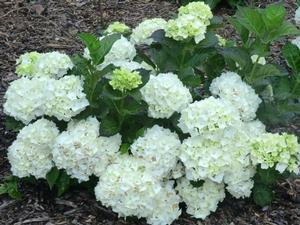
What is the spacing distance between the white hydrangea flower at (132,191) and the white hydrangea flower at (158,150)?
→ 37 mm

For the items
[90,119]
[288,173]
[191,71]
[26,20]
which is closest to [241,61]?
[191,71]

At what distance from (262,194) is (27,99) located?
4.02 feet

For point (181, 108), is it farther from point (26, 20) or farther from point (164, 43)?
point (26, 20)

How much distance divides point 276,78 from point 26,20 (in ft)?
8.78

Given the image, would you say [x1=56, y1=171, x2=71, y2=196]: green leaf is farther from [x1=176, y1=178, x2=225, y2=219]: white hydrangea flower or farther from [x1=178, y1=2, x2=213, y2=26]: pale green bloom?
[x1=178, y1=2, x2=213, y2=26]: pale green bloom

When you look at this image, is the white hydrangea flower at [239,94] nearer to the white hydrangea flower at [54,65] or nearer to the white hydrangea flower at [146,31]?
the white hydrangea flower at [146,31]

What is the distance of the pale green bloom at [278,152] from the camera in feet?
9.41

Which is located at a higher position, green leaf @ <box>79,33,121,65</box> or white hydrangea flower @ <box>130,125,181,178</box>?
green leaf @ <box>79,33,121,65</box>

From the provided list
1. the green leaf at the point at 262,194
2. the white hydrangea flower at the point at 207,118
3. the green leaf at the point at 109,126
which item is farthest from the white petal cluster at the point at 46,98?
the green leaf at the point at 262,194

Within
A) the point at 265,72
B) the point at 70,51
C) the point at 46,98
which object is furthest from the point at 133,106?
the point at 70,51

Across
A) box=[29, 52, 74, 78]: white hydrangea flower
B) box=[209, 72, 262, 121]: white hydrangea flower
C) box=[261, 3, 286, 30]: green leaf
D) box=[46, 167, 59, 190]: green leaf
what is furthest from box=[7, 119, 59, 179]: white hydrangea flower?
box=[261, 3, 286, 30]: green leaf

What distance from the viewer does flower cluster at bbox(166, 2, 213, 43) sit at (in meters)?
2.91

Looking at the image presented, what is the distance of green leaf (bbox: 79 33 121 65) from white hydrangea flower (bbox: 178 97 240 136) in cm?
45

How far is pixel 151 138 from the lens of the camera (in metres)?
2.87
